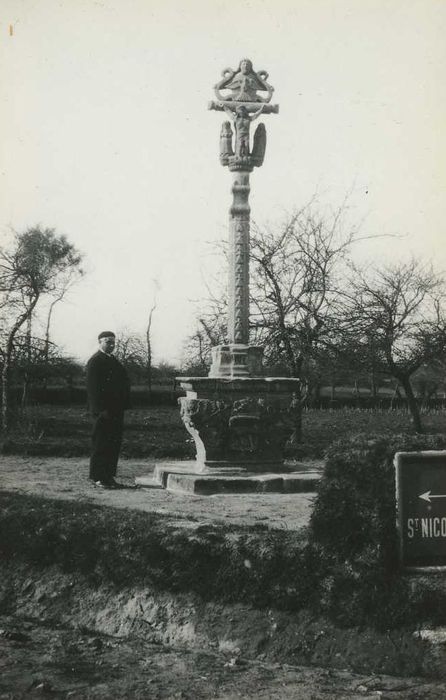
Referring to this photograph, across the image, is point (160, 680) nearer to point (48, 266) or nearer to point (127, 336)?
point (48, 266)

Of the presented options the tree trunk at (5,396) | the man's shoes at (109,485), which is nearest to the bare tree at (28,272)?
the tree trunk at (5,396)

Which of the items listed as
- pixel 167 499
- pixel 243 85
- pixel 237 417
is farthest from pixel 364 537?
pixel 243 85

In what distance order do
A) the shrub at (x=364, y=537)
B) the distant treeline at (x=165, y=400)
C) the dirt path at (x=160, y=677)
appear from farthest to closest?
the distant treeline at (x=165, y=400) → the shrub at (x=364, y=537) → the dirt path at (x=160, y=677)

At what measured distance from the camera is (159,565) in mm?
6492

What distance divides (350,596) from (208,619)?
1121 millimetres

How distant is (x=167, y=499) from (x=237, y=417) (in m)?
1.59

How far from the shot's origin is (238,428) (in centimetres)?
1026

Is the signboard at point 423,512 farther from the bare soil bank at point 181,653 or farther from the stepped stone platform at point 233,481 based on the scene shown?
the stepped stone platform at point 233,481

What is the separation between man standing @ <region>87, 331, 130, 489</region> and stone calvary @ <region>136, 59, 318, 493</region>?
2.57 feet

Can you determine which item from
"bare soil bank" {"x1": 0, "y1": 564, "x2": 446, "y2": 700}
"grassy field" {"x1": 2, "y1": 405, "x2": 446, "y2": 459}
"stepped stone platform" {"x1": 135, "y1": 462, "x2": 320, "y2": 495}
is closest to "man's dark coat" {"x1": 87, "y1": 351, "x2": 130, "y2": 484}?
"stepped stone platform" {"x1": 135, "y1": 462, "x2": 320, "y2": 495}

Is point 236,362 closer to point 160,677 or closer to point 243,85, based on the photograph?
point 243,85

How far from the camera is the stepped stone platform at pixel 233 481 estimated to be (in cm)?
970

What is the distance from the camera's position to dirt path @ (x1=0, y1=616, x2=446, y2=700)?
462 centimetres

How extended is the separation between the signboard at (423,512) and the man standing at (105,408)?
18.0ft
